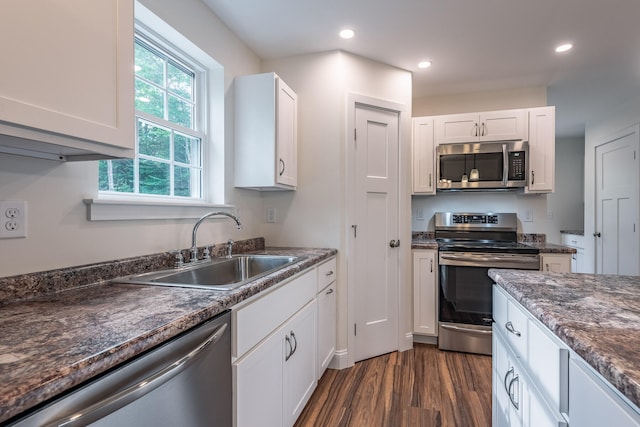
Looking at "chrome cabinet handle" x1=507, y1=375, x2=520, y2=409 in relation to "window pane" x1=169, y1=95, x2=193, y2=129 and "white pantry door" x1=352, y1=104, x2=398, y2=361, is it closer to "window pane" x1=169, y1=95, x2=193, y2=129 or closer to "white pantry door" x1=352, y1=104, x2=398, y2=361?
"white pantry door" x1=352, y1=104, x2=398, y2=361

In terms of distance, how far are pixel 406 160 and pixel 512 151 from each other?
3.31 ft

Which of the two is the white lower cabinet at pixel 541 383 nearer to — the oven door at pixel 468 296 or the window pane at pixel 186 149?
the oven door at pixel 468 296

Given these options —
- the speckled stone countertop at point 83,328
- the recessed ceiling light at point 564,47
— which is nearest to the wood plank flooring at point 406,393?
the speckled stone countertop at point 83,328

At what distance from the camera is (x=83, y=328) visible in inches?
29.6

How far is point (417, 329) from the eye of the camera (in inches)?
111

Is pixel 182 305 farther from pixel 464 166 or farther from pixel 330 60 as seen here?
pixel 464 166

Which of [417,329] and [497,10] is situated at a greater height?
[497,10]

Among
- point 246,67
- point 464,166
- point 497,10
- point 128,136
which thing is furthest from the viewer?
point 464,166

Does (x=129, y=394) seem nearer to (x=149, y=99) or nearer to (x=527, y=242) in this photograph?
(x=149, y=99)

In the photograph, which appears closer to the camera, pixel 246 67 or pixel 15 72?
pixel 15 72

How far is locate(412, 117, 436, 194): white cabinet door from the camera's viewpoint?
3029mm

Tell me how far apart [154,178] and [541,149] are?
10.1ft

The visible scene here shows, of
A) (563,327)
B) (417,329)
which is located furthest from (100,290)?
(417,329)

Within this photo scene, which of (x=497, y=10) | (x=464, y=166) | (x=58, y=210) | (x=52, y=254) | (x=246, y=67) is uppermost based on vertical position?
(x=497, y=10)
